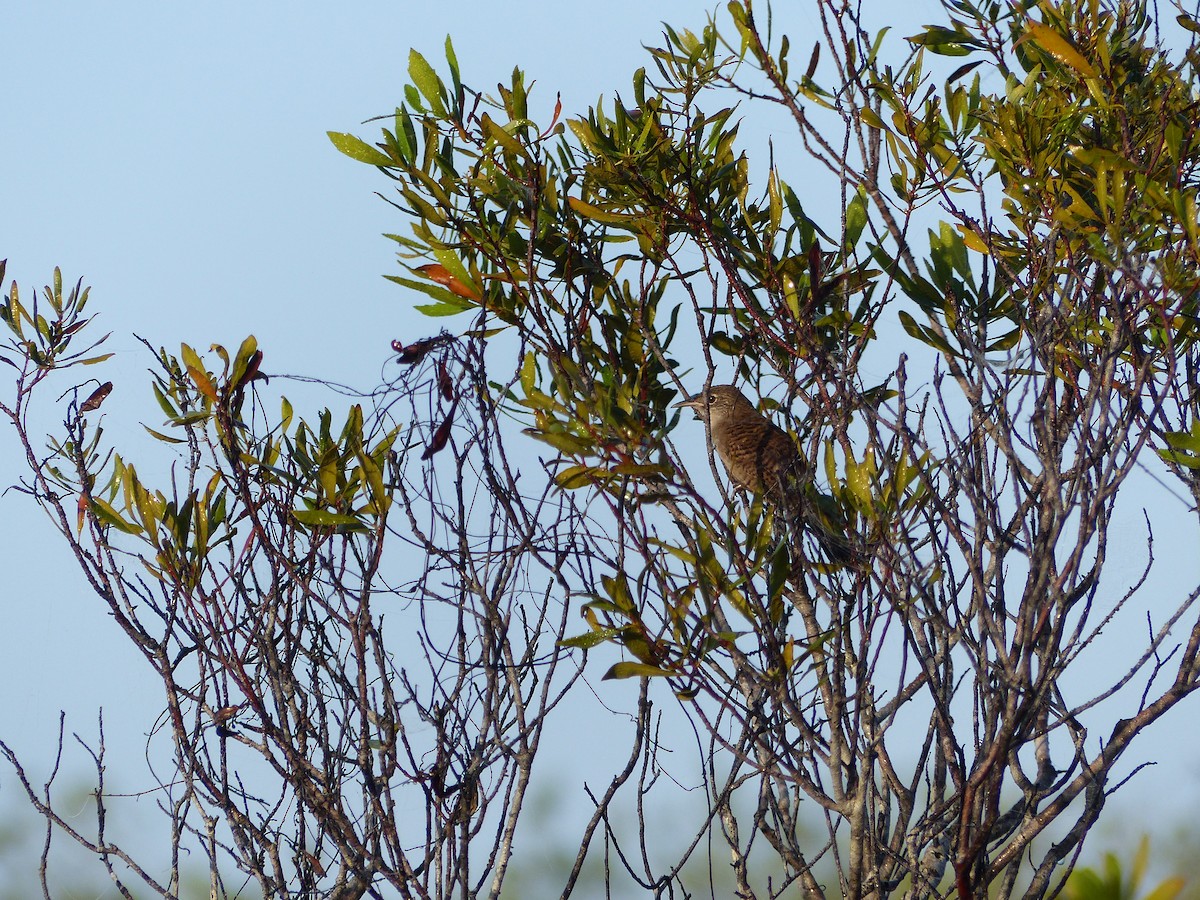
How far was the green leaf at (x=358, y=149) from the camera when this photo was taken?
8.91ft

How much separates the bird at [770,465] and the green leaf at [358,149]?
0.94m

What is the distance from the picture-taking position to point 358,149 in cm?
273

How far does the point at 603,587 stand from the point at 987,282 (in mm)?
1398

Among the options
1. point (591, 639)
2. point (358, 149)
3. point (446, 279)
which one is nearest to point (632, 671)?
point (591, 639)

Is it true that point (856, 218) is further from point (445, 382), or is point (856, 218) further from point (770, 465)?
point (445, 382)

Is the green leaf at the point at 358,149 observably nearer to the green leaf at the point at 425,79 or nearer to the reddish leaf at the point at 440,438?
the green leaf at the point at 425,79

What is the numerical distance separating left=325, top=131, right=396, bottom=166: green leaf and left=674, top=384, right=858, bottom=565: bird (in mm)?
939

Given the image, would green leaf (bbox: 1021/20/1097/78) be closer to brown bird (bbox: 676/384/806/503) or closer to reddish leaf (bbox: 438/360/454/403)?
brown bird (bbox: 676/384/806/503)

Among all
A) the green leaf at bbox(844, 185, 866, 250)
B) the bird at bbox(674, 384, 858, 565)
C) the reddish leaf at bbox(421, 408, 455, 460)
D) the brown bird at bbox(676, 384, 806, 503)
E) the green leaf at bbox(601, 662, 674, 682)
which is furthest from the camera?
the brown bird at bbox(676, 384, 806, 503)

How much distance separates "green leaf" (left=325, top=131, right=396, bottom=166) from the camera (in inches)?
107

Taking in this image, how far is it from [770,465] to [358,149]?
1724 mm

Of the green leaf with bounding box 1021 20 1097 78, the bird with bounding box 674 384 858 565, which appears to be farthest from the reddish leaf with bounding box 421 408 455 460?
the green leaf with bounding box 1021 20 1097 78

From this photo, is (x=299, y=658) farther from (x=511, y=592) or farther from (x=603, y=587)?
(x=603, y=587)

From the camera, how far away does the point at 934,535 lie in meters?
2.59
